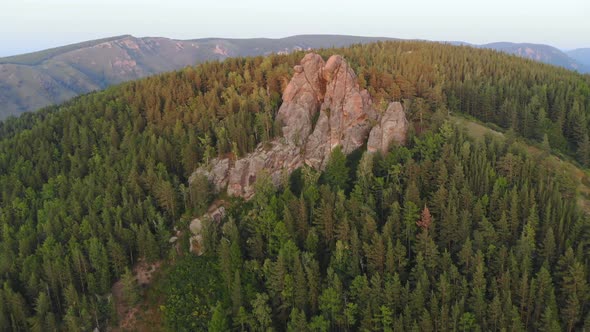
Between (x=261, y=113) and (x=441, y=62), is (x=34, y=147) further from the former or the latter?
(x=441, y=62)

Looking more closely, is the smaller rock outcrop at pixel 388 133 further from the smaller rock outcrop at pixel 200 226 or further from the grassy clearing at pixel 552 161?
the smaller rock outcrop at pixel 200 226

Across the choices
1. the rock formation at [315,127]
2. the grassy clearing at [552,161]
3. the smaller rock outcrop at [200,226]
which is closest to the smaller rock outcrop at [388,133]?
the rock formation at [315,127]

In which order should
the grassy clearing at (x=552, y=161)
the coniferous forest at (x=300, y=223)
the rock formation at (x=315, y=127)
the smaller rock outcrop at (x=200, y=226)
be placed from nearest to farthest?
the coniferous forest at (x=300, y=223) < the smaller rock outcrop at (x=200, y=226) < the grassy clearing at (x=552, y=161) < the rock formation at (x=315, y=127)

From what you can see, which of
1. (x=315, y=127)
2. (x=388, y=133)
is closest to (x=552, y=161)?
(x=388, y=133)

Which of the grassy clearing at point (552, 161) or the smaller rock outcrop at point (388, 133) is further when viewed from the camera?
the smaller rock outcrop at point (388, 133)

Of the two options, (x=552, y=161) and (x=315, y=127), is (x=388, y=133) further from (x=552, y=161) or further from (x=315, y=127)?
(x=552, y=161)

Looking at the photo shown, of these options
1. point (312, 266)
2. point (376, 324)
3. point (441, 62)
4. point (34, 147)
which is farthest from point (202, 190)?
point (441, 62)

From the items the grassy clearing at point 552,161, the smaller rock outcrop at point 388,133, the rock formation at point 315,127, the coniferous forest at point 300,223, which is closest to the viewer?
the coniferous forest at point 300,223
